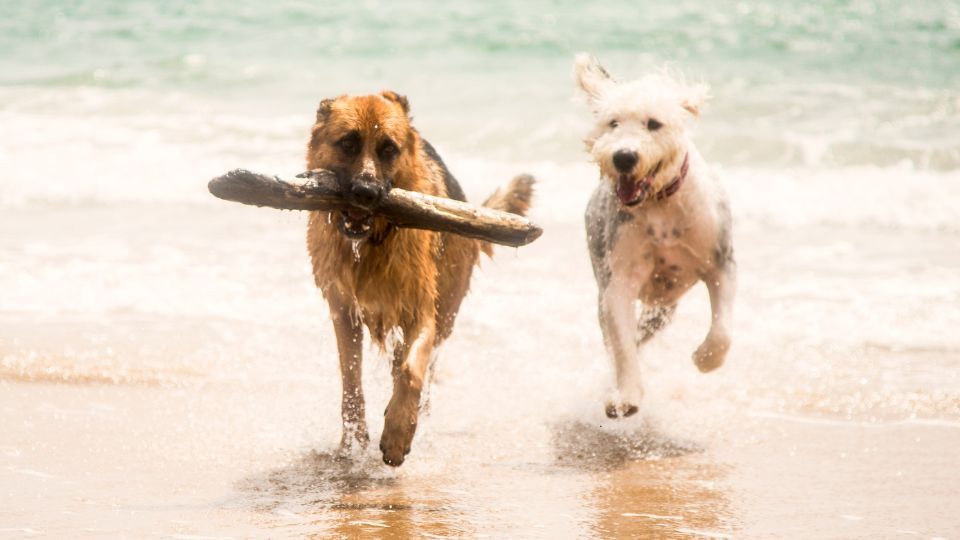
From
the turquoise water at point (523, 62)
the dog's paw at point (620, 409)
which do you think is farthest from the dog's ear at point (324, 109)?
Answer: the turquoise water at point (523, 62)

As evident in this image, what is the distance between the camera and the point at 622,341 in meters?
5.68

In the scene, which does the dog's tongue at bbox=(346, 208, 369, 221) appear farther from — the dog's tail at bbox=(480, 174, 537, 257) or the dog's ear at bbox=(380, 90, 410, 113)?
the dog's tail at bbox=(480, 174, 537, 257)

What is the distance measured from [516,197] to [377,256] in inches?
49.9

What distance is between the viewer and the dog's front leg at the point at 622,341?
552 centimetres

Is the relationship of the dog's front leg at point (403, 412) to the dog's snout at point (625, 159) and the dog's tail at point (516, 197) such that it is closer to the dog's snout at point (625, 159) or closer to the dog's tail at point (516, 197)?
the dog's snout at point (625, 159)

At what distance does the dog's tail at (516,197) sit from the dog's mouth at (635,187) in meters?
0.88

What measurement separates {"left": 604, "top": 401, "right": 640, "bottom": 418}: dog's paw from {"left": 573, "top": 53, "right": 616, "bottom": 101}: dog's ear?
4.50 feet

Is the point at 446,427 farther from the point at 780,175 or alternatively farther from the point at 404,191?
the point at 780,175

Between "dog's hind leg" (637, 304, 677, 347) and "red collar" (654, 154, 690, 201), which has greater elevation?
"red collar" (654, 154, 690, 201)

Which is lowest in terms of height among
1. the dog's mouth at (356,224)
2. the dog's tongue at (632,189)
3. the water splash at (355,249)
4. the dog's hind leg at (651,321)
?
the dog's hind leg at (651,321)

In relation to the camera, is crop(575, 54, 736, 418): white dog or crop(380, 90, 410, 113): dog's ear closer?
crop(380, 90, 410, 113): dog's ear

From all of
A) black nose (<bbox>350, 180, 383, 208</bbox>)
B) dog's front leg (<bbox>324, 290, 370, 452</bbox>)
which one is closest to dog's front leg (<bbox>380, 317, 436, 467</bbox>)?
dog's front leg (<bbox>324, 290, 370, 452</bbox>)

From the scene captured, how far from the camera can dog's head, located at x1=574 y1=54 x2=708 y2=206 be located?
17.4 ft

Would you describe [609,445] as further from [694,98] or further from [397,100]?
[397,100]
